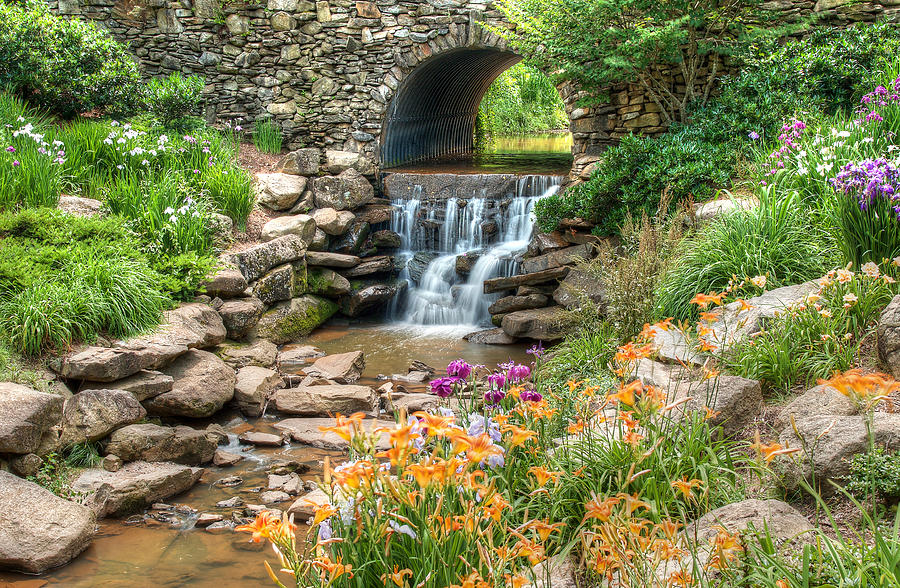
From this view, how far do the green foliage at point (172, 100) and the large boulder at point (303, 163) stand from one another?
1.68 m

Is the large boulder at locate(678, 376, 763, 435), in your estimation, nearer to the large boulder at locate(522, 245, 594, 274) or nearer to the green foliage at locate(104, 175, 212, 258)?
the large boulder at locate(522, 245, 594, 274)

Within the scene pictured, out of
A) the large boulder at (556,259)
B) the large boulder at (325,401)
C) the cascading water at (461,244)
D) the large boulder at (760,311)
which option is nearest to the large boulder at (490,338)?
the cascading water at (461,244)

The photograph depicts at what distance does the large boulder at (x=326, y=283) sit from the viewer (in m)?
9.44

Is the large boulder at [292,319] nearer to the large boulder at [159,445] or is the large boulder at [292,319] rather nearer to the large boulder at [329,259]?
the large boulder at [329,259]

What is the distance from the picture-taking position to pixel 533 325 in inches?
320

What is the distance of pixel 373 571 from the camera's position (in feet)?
7.32

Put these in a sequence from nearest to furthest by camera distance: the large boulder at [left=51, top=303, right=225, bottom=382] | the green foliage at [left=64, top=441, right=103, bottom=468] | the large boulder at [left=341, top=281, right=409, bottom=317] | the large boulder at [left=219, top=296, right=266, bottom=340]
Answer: the green foliage at [left=64, top=441, right=103, bottom=468] < the large boulder at [left=51, top=303, right=225, bottom=382] < the large boulder at [left=219, top=296, right=266, bottom=340] < the large boulder at [left=341, top=281, right=409, bottom=317]

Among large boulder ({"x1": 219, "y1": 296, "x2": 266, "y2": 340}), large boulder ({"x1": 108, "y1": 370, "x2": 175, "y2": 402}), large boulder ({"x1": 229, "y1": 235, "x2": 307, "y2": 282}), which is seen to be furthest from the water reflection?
large boulder ({"x1": 108, "y1": 370, "x2": 175, "y2": 402})

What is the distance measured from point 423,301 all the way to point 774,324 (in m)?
6.02

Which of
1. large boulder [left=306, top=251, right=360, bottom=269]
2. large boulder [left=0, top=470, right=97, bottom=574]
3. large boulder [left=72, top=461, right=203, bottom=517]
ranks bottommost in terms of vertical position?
large boulder [left=72, top=461, right=203, bottom=517]

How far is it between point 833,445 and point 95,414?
15.7 feet

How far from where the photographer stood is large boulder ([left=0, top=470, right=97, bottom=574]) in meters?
3.91

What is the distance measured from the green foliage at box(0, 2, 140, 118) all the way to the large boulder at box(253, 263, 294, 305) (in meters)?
4.10

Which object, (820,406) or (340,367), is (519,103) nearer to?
(340,367)
